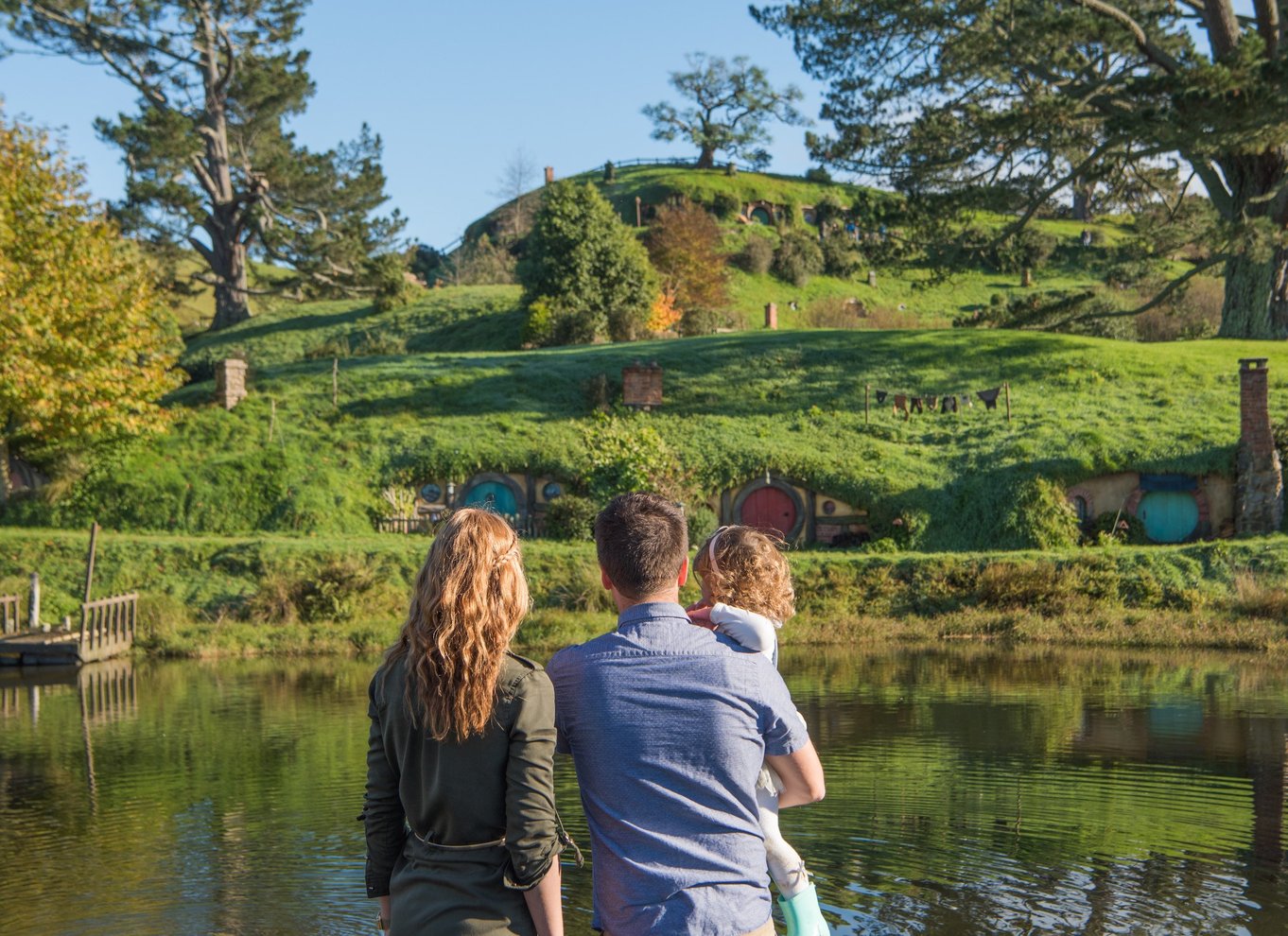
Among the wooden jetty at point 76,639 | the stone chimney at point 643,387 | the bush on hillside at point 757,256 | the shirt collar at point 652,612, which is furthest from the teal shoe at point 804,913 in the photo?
the bush on hillside at point 757,256

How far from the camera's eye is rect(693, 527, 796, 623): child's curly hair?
15.1ft

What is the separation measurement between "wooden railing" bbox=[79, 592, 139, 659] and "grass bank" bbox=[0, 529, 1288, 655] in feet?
1.13

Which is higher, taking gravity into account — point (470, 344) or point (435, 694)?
point (470, 344)

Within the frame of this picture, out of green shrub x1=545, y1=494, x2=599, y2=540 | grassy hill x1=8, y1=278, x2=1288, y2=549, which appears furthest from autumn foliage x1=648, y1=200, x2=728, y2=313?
green shrub x1=545, y1=494, x2=599, y2=540

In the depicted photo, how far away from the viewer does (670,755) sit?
3.79 m

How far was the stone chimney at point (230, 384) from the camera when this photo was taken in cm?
3425

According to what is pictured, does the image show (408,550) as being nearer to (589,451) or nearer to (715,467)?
(589,451)

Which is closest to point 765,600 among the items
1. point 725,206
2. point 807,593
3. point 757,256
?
point 807,593

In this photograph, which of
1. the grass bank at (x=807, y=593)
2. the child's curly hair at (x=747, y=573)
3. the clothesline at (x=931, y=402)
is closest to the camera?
the child's curly hair at (x=747, y=573)

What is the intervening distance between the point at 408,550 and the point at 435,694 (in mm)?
22558

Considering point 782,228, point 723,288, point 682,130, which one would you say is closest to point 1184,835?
point 723,288

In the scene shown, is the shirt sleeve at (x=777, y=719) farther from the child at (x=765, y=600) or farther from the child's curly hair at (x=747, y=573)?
the child's curly hair at (x=747, y=573)

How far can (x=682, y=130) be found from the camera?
8188 cm

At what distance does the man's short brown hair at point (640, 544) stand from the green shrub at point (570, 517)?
78.2 ft
